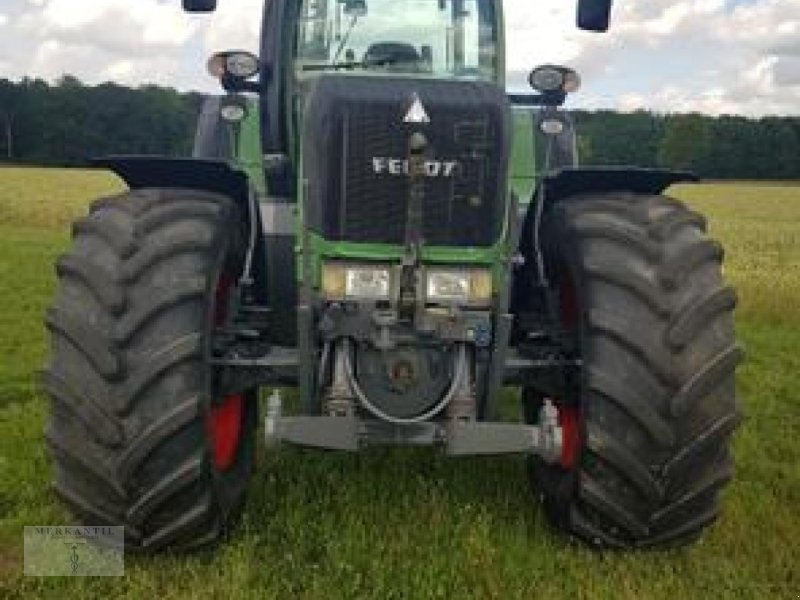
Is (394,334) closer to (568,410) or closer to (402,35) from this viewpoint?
(568,410)

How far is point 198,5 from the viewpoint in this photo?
5277mm

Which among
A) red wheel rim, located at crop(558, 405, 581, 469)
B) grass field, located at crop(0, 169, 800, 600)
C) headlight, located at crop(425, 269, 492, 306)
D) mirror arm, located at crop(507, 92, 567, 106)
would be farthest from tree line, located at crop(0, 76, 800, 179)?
headlight, located at crop(425, 269, 492, 306)

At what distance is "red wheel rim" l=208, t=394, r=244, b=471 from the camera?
4621 mm

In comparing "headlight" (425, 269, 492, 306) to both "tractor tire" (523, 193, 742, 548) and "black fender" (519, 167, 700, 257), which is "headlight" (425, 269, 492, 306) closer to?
"tractor tire" (523, 193, 742, 548)

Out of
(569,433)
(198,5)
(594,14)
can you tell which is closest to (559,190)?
(594,14)

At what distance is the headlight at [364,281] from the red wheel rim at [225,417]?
1.81ft

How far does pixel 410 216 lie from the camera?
414cm

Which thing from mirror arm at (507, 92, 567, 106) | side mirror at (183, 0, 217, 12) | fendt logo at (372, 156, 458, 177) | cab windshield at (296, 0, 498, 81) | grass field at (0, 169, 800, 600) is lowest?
grass field at (0, 169, 800, 600)

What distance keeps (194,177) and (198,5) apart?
1041 millimetres

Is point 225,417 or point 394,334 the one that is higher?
point 394,334

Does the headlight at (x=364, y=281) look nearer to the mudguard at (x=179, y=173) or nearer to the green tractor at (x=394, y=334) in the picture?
the green tractor at (x=394, y=334)

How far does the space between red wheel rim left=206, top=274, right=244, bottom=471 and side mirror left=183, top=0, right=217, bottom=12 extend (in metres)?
1.44

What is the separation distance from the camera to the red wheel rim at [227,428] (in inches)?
182

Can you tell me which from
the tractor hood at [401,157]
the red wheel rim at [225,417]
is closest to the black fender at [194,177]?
the red wheel rim at [225,417]
